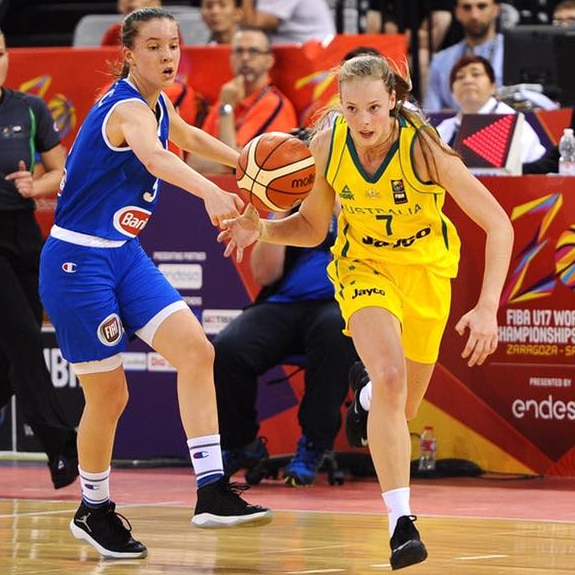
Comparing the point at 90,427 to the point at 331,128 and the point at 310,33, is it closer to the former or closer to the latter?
the point at 331,128

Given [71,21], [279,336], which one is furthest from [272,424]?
[71,21]

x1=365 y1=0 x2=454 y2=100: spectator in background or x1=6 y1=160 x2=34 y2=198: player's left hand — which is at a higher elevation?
x1=365 y1=0 x2=454 y2=100: spectator in background

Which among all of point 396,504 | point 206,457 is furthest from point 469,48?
point 396,504

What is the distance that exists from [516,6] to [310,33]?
8.43ft

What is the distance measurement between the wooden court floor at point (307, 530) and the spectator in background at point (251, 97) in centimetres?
254

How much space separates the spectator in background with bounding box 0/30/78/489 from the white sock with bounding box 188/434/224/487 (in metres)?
1.98

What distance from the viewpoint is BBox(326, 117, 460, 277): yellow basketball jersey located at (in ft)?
19.2

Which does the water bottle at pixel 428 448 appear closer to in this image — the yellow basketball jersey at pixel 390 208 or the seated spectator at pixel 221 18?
the yellow basketball jersey at pixel 390 208

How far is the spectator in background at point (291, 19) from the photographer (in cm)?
1159

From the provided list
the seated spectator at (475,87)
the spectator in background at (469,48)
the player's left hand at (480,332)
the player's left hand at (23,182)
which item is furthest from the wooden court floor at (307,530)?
the spectator in background at (469,48)

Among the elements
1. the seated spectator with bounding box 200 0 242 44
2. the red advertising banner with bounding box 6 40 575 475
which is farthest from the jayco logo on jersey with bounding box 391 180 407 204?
the seated spectator with bounding box 200 0 242 44

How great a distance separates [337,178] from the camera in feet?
19.5

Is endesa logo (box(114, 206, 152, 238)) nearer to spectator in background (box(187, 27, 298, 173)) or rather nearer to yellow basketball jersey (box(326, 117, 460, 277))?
yellow basketball jersey (box(326, 117, 460, 277))

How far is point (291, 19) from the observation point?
38.5 feet
